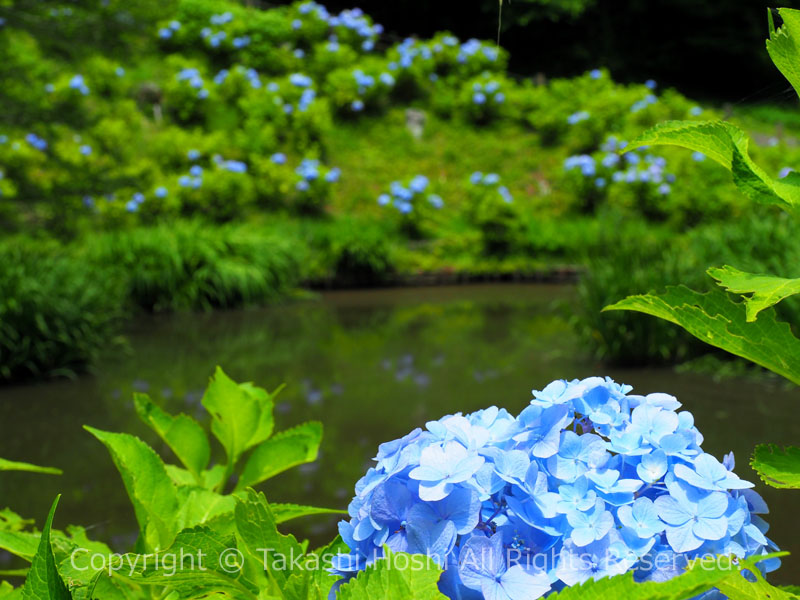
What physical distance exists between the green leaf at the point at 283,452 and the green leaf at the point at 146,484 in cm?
18

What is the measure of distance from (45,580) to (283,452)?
0.57 metres

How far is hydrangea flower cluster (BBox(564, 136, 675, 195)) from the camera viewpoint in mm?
10680

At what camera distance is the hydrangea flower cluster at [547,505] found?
690mm

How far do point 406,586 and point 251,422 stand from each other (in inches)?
26.5

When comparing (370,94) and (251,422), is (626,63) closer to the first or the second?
(370,94)

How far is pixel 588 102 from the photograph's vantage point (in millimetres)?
12883

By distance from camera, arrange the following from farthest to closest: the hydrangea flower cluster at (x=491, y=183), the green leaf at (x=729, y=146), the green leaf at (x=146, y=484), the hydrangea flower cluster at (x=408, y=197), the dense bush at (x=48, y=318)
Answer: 1. the hydrangea flower cluster at (x=408, y=197)
2. the hydrangea flower cluster at (x=491, y=183)
3. the dense bush at (x=48, y=318)
4. the green leaf at (x=146, y=484)
5. the green leaf at (x=729, y=146)

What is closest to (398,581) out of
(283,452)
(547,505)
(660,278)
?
(547,505)

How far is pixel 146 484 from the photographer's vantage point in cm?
102

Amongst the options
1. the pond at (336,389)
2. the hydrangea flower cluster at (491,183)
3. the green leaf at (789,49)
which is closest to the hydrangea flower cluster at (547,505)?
the green leaf at (789,49)

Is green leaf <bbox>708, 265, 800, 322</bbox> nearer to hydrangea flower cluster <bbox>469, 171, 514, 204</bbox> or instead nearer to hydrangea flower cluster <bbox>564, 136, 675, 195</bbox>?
hydrangea flower cluster <bbox>469, 171, 514, 204</bbox>

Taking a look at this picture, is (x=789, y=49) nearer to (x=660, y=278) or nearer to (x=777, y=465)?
(x=777, y=465)

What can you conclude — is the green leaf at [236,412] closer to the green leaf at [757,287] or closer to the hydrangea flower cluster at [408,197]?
the green leaf at [757,287]

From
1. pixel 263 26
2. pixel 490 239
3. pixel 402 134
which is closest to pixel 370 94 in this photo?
pixel 402 134
